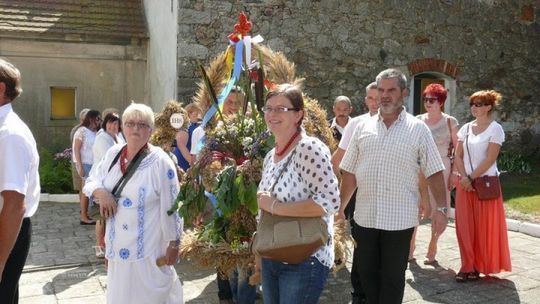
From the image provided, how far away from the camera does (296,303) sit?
2914mm

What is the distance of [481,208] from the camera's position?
548 cm

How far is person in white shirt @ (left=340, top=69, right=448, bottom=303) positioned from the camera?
3717 millimetres

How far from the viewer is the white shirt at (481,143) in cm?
535

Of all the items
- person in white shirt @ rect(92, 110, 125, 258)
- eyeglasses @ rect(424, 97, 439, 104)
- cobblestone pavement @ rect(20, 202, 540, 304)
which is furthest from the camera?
person in white shirt @ rect(92, 110, 125, 258)

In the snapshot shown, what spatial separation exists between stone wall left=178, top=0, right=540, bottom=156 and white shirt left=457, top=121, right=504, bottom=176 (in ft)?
17.9

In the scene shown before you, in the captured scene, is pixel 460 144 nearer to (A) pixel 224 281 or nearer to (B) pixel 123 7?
(A) pixel 224 281

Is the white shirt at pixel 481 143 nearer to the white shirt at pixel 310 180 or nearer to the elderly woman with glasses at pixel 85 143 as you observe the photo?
the white shirt at pixel 310 180

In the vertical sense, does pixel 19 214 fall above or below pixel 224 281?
above

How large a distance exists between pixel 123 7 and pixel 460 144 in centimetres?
905

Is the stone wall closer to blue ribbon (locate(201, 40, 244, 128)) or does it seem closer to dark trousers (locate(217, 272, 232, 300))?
blue ribbon (locate(201, 40, 244, 128))

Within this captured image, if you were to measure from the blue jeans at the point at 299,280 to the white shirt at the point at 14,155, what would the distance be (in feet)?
4.50

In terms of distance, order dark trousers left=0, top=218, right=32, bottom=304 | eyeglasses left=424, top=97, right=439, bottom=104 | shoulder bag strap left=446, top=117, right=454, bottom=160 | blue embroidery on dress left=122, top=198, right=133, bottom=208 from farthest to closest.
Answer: shoulder bag strap left=446, top=117, right=454, bottom=160, eyeglasses left=424, top=97, right=439, bottom=104, blue embroidery on dress left=122, top=198, right=133, bottom=208, dark trousers left=0, top=218, right=32, bottom=304

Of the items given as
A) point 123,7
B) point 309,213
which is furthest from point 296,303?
point 123,7

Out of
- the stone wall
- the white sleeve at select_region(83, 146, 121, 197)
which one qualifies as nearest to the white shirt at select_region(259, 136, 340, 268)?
the white sleeve at select_region(83, 146, 121, 197)
